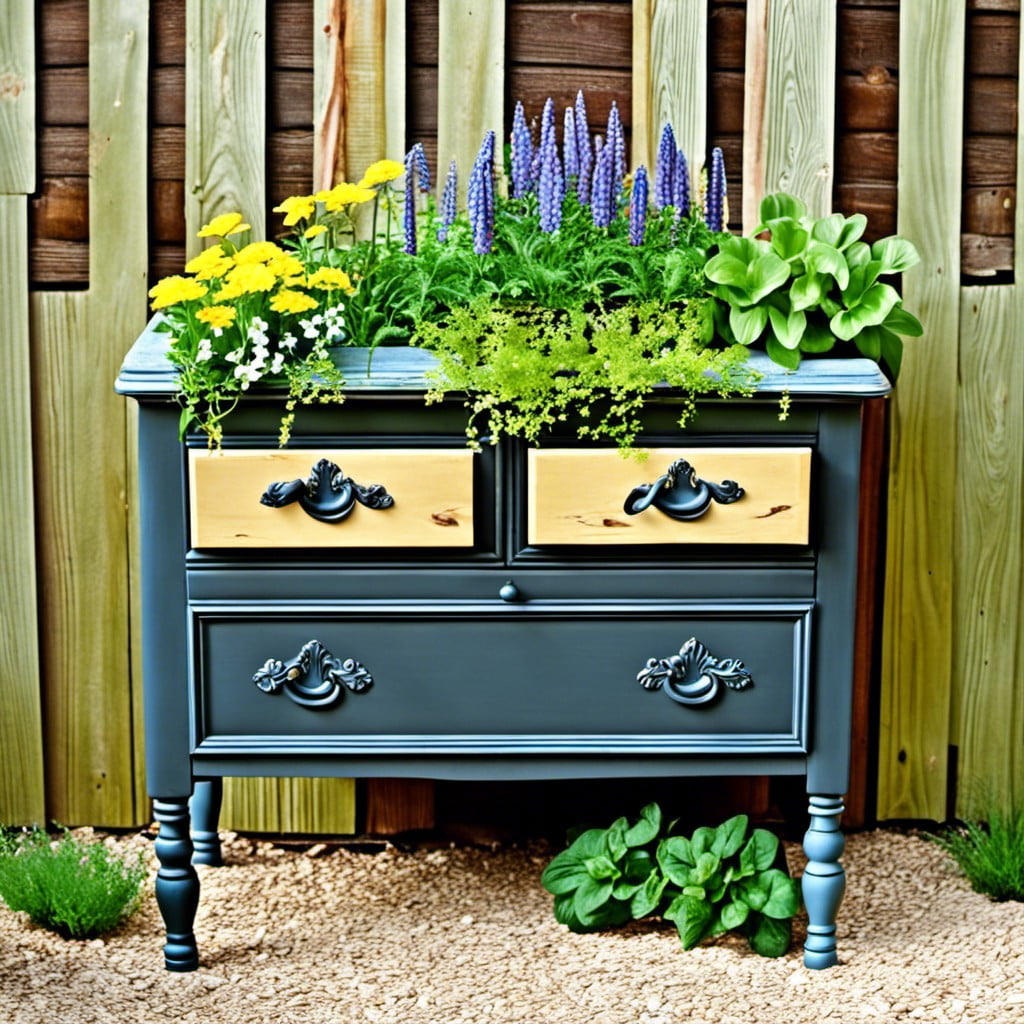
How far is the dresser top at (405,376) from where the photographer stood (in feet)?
7.58

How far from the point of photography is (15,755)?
3.18 m

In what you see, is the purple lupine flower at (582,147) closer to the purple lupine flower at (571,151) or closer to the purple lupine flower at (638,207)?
the purple lupine flower at (571,151)

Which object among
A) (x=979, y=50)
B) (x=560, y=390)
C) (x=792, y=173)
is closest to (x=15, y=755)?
(x=560, y=390)

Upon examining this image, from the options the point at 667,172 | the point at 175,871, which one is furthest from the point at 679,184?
the point at 175,871

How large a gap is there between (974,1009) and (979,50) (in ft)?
7.04

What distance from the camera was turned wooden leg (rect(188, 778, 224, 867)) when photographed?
9.86 feet

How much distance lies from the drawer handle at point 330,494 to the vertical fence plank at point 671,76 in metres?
1.19

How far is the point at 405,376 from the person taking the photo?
2311 millimetres

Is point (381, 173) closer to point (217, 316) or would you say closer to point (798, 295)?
point (217, 316)

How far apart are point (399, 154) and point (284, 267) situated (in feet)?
2.78

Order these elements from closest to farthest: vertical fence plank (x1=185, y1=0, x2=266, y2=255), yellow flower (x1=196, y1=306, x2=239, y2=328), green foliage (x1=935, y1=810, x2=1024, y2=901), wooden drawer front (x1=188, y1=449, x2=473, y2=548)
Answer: yellow flower (x1=196, y1=306, x2=239, y2=328) < wooden drawer front (x1=188, y1=449, x2=473, y2=548) < green foliage (x1=935, y1=810, x2=1024, y2=901) < vertical fence plank (x1=185, y1=0, x2=266, y2=255)

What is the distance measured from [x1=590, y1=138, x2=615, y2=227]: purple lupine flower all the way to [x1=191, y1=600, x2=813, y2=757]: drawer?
2.43ft

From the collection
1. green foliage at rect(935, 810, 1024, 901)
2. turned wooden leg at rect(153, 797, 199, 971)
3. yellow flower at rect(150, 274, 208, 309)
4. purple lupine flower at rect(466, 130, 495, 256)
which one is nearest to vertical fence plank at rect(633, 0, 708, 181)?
purple lupine flower at rect(466, 130, 495, 256)

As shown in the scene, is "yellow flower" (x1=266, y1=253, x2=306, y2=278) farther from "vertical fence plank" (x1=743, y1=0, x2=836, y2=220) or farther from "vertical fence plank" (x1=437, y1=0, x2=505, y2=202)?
"vertical fence plank" (x1=743, y1=0, x2=836, y2=220)
